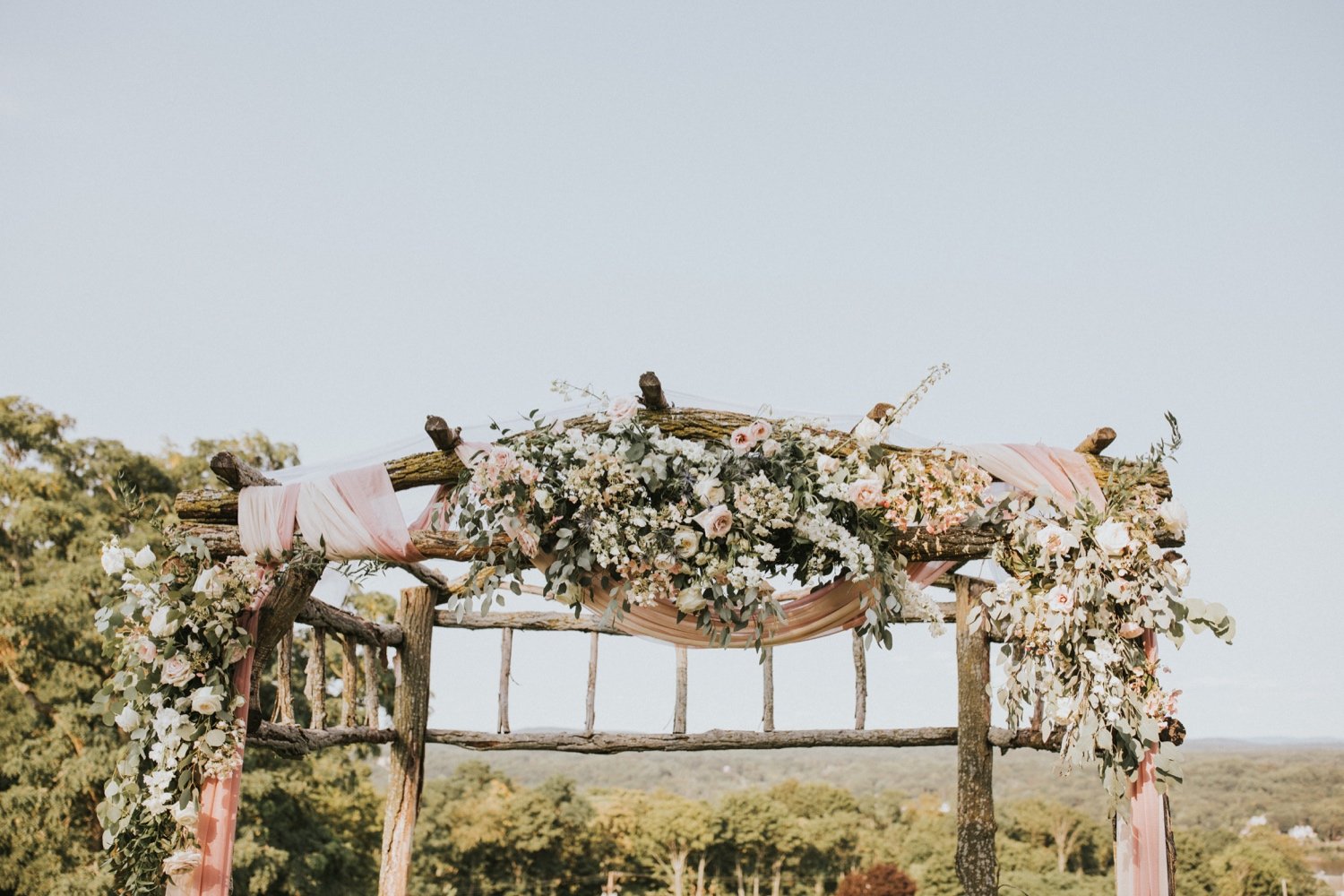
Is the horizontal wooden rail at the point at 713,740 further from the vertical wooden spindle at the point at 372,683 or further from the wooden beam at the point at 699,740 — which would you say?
the vertical wooden spindle at the point at 372,683

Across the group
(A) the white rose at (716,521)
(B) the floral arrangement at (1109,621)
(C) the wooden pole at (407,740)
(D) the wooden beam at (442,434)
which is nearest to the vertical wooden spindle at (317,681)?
(C) the wooden pole at (407,740)

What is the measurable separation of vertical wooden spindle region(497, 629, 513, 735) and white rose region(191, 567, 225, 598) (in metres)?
3.08

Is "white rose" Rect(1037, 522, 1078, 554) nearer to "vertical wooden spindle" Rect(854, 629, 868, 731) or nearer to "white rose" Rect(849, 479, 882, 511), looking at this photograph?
"white rose" Rect(849, 479, 882, 511)

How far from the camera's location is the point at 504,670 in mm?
7094

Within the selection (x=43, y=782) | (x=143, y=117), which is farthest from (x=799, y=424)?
(x=43, y=782)

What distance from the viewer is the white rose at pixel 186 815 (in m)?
4.04

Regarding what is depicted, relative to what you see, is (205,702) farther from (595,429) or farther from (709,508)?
(709,508)

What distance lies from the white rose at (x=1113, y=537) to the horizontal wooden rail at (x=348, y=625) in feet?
11.0

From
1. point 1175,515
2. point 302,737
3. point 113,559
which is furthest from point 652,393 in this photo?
point 302,737

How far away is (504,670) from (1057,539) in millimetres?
4202

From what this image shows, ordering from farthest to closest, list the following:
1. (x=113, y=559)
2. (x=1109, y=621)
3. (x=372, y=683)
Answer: (x=372, y=683) → (x=113, y=559) → (x=1109, y=621)

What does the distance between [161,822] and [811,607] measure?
260cm

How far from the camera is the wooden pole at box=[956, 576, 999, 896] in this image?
6.04 meters

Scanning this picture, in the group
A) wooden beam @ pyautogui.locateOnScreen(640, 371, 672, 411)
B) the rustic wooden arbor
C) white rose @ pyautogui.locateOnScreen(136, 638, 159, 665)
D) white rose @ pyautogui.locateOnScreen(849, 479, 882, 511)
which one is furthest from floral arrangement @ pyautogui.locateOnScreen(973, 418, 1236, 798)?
white rose @ pyautogui.locateOnScreen(136, 638, 159, 665)
